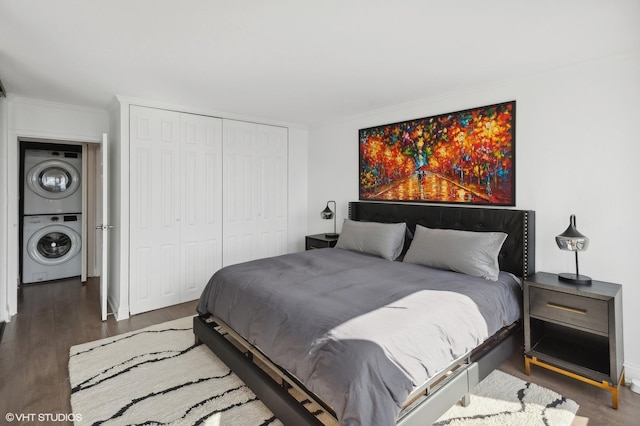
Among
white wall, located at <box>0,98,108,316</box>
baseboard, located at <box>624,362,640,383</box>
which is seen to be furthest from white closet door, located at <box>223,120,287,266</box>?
baseboard, located at <box>624,362,640,383</box>

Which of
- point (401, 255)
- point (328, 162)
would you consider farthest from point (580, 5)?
point (328, 162)

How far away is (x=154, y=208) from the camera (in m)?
3.65

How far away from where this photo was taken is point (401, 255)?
3426 millimetres

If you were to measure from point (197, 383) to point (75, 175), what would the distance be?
4302mm

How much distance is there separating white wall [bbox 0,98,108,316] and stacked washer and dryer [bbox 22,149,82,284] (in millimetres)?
1342

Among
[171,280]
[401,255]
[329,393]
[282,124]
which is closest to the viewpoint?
[329,393]

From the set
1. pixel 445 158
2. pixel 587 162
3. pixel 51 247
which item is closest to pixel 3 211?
pixel 51 247

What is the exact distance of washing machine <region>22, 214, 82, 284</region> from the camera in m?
4.67

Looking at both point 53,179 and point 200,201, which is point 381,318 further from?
point 53,179

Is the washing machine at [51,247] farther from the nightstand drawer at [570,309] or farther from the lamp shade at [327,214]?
the nightstand drawer at [570,309]

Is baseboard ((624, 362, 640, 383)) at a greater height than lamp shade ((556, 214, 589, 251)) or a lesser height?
lesser

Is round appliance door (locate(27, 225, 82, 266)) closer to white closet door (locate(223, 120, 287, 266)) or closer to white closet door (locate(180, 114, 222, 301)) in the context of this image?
white closet door (locate(180, 114, 222, 301))

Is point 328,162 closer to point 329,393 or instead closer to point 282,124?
point 282,124

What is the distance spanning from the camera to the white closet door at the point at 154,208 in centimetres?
352
